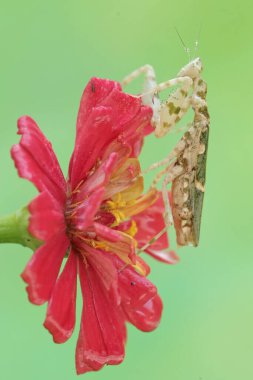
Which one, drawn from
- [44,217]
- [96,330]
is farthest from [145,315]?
[44,217]

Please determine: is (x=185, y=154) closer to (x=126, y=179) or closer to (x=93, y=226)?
(x=126, y=179)

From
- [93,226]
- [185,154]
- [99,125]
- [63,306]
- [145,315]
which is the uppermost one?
[99,125]

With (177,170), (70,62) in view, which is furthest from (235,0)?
(177,170)

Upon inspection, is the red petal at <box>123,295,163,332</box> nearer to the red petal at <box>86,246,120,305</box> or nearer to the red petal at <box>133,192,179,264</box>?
the red petal at <box>86,246,120,305</box>

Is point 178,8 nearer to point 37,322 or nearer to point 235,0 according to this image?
point 235,0

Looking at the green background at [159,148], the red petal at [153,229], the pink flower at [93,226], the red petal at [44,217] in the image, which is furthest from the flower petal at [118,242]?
the green background at [159,148]
